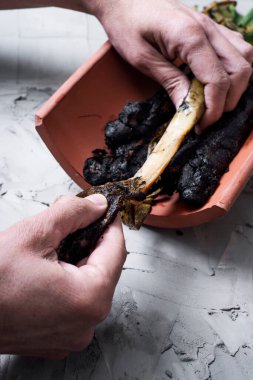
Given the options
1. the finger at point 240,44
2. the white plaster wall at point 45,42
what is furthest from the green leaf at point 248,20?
the finger at point 240,44

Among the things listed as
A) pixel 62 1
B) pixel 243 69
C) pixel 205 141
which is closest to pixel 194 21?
pixel 243 69

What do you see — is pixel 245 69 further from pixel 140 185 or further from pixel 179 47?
pixel 140 185

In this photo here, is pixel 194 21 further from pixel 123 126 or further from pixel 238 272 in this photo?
pixel 238 272

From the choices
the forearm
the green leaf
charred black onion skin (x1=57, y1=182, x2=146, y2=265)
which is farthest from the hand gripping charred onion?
the green leaf

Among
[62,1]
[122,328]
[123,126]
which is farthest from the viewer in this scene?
[62,1]

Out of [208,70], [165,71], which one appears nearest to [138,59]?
[165,71]

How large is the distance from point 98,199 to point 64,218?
0.11 meters

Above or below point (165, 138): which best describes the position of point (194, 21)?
above

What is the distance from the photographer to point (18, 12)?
54.3 inches

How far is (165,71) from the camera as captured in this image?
0.99 metres

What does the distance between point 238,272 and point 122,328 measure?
0.29m

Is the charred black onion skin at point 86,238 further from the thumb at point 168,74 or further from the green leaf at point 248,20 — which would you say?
the green leaf at point 248,20

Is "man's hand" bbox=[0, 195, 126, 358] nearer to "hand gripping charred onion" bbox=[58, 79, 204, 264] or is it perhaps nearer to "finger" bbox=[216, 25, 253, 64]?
"hand gripping charred onion" bbox=[58, 79, 204, 264]

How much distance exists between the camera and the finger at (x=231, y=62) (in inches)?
36.7
